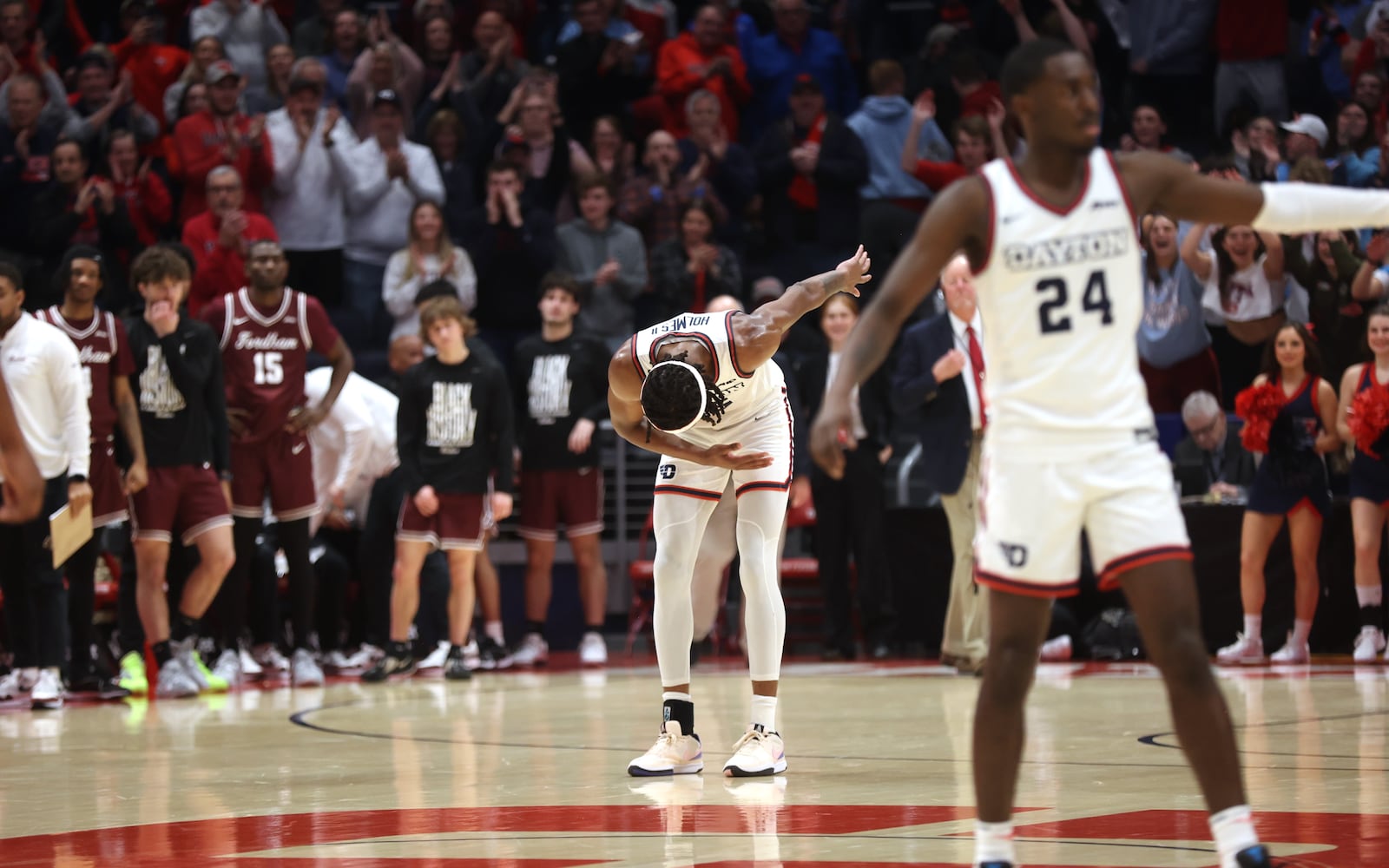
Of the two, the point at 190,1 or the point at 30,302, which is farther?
the point at 190,1

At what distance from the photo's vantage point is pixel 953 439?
1027 cm

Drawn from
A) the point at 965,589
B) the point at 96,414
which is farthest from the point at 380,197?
the point at 965,589

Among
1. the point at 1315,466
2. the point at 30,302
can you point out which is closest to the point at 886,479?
the point at 1315,466

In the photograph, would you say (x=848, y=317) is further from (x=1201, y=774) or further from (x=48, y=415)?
(x=1201, y=774)

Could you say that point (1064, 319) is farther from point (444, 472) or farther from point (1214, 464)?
point (1214, 464)

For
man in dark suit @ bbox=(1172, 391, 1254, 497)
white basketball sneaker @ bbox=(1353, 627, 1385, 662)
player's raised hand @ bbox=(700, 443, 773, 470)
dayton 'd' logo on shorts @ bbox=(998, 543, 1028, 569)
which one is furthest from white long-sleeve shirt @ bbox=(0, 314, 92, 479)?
white basketball sneaker @ bbox=(1353, 627, 1385, 662)

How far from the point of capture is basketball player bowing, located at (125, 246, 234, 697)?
33.4 feet

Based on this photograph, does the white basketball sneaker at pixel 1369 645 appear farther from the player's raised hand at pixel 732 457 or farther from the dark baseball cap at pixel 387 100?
the dark baseball cap at pixel 387 100

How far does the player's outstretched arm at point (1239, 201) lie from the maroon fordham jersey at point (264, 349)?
789cm

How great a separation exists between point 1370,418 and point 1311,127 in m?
Answer: 3.76

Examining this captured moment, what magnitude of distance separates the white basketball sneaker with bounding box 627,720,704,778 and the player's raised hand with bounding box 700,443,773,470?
0.92 m

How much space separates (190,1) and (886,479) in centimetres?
824

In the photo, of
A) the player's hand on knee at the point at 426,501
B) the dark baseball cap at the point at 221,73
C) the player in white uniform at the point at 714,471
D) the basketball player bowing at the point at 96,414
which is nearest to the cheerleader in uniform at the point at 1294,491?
the player's hand on knee at the point at 426,501

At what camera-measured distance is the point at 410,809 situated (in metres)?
5.22
